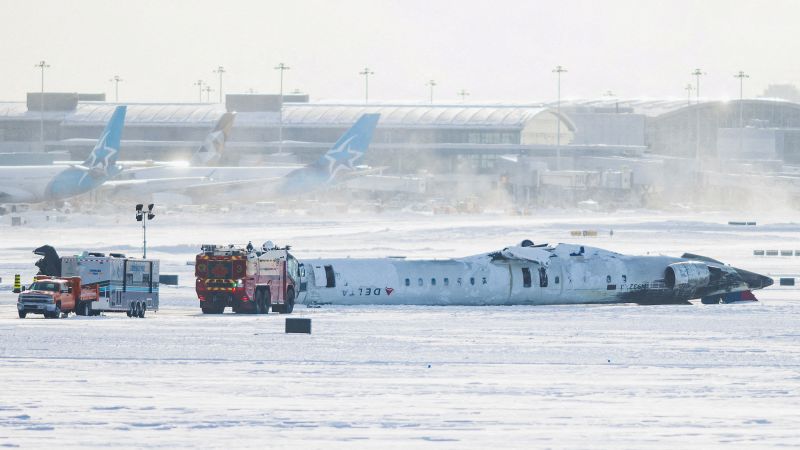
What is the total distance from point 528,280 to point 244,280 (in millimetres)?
11107

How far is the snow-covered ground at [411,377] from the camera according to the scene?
82.2 ft

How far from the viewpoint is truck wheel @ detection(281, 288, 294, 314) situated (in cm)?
4984

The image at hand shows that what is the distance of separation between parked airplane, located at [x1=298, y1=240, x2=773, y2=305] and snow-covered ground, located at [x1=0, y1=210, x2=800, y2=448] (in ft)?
2.66

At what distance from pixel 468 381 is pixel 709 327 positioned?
15.6 metres

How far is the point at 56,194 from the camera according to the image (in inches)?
4983

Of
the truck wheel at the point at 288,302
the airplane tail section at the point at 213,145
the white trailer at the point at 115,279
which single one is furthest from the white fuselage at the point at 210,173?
the white trailer at the point at 115,279

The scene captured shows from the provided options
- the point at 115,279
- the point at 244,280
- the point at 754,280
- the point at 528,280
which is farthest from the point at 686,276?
the point at 115,279

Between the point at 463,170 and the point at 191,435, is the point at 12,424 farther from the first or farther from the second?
the point at 463,170

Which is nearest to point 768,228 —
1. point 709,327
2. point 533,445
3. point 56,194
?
point 56,194

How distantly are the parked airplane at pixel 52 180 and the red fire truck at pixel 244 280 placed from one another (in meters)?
79.1

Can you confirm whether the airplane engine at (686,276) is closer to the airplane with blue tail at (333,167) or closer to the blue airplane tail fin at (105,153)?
the blue airplane tail fin at (105,153)

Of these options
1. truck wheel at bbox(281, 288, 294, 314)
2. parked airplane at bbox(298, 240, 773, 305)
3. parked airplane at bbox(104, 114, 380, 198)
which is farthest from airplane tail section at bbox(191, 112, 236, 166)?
truck wheel at bbox(281, 288, 294, 314)

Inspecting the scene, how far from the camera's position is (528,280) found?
54.1 m

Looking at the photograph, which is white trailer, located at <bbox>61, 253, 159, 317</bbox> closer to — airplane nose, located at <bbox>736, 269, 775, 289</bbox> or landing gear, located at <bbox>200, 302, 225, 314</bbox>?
landing gear, located at <bbox>200, 302, 225, 314</bbox>
